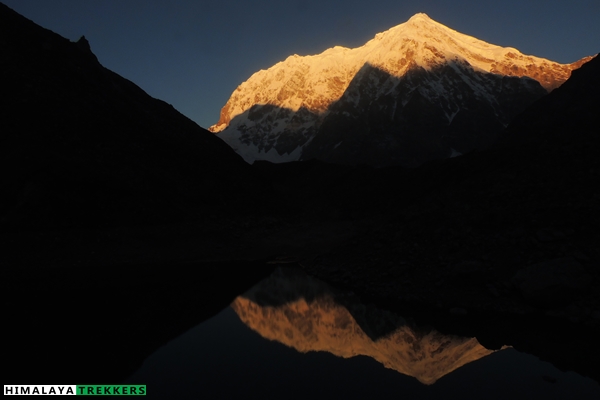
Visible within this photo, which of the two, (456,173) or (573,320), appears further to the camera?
(456,173)

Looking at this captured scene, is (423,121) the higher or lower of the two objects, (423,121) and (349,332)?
the higher

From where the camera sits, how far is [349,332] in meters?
15.6

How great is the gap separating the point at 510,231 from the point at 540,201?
121 inches

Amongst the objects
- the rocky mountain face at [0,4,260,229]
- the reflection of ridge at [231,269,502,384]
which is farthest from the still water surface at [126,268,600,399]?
the rocky mountain face at [0,4,260,229]

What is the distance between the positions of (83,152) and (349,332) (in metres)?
31.4

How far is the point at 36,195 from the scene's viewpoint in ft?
102

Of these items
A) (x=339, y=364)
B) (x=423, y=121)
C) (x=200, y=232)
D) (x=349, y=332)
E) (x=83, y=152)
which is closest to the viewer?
(x=339, y=364)

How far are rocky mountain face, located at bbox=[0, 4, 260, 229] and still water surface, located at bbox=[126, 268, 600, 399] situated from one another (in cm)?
2125

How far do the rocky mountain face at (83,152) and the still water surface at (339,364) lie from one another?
2125 cm

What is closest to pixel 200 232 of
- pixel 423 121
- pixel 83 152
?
pixel 83 152

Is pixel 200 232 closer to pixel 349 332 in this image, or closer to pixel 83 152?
pixel 83 152

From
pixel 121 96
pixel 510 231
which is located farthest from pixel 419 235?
pixel 121 96

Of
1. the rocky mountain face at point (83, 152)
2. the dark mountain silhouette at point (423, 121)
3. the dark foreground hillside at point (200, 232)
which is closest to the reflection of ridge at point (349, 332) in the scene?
the dark foreground hillside at point (200, 232)

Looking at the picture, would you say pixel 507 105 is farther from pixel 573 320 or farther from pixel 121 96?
pixel 573 320
